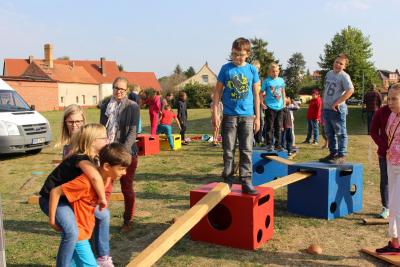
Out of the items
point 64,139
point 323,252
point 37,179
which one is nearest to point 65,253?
point 64,139

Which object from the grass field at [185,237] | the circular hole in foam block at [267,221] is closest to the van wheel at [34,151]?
the grass field at [185,237]

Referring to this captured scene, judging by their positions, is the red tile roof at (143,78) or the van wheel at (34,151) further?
the red tile roof at (143,78)

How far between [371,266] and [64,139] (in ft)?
10.7

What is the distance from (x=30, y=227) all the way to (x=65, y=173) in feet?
8.94

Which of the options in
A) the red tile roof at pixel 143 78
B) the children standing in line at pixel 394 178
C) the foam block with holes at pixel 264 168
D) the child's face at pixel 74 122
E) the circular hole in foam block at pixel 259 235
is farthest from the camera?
the red tile roof at pixel 143 78

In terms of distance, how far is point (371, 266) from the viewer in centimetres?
415

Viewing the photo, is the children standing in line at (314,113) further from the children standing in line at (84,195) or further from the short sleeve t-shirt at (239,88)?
the children standing in line at (84,195)

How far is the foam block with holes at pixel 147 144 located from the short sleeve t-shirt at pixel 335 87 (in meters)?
6.29

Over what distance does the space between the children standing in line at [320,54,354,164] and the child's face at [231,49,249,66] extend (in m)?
2.24

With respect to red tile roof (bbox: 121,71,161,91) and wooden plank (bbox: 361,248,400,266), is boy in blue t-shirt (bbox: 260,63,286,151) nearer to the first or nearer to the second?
wooden plank (bbox: 361,248,400,266)

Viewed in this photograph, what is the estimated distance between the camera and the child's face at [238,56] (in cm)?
505

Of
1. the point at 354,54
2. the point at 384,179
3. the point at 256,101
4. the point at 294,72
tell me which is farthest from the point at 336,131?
the point at 294,72

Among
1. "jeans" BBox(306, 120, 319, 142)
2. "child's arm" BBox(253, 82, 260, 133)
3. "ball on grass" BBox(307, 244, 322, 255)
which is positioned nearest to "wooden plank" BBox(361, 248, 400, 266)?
"ball on grass" BBox(307, 244, 322, 255)

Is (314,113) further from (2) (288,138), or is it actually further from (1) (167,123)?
(1) (167,123)
